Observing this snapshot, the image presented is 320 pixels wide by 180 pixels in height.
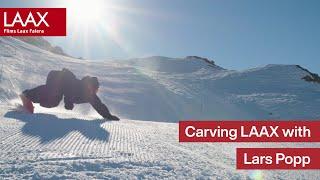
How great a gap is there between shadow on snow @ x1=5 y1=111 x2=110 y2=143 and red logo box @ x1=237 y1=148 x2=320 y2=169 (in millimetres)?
3447

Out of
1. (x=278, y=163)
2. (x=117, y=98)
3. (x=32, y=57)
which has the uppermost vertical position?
(x=32, y=57)

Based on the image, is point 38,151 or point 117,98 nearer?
point 38,151

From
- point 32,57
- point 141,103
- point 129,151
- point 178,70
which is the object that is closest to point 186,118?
point 141,103

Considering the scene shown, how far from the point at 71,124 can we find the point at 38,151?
391 centimetres

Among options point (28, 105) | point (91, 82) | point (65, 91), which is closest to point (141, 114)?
point (65, 91)

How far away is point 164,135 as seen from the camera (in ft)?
49.3

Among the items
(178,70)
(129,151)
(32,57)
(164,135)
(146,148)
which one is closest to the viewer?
(129,151)

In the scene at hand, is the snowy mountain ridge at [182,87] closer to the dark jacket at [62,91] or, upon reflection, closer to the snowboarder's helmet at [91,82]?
the dark jacket at [62,91]

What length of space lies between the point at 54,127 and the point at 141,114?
22.5 m

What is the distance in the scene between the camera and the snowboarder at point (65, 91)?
1805 centimetres

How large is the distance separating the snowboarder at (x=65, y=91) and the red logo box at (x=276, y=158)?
20.0ft

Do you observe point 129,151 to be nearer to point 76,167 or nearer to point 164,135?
point 76,167

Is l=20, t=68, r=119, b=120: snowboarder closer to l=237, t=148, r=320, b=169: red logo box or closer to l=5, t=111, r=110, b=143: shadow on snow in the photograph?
l=5, t=111, r=110, b=143: shadow on snow

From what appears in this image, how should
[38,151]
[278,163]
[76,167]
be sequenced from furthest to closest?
[278,163], [38,151], [76,167]
